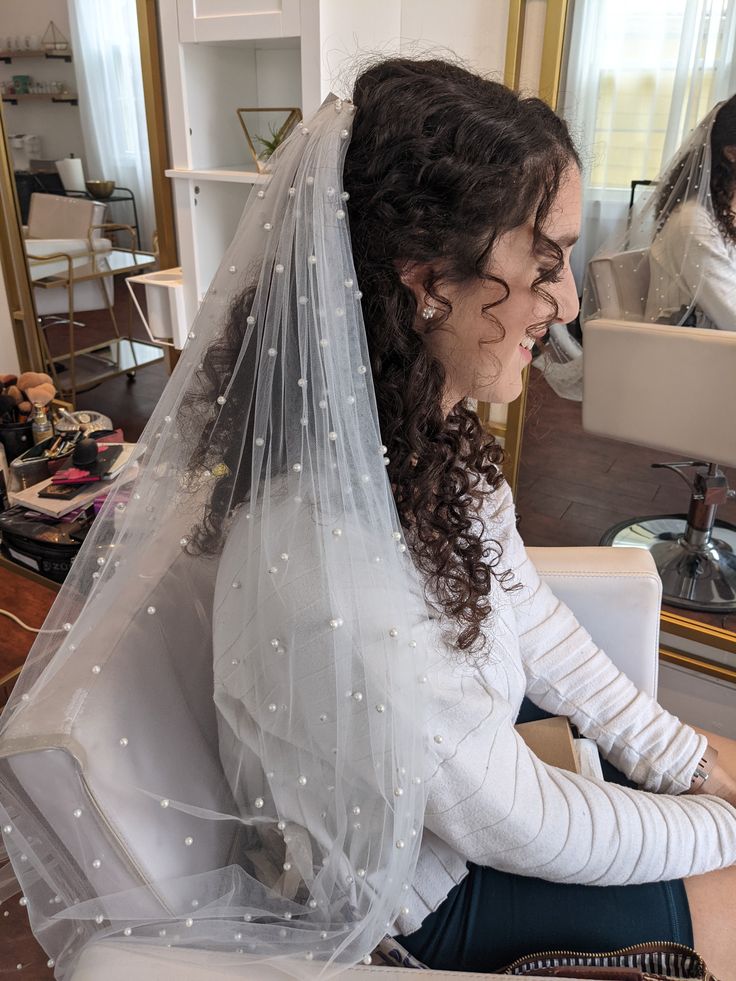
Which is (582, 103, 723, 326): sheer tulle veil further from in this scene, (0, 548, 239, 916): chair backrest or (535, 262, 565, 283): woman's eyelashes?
(0, 548, 239, 916): chair backrest

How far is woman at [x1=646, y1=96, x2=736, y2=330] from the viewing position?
141 cm

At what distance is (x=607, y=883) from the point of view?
815 mm

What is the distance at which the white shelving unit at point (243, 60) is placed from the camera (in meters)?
1.52

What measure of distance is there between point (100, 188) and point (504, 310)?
77.9 inches

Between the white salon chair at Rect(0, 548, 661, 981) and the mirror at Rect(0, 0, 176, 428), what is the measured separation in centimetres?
175

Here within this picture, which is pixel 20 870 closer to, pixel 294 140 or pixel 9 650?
pixel 9 650

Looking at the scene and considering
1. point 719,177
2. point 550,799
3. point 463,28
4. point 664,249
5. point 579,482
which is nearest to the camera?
point 550,799

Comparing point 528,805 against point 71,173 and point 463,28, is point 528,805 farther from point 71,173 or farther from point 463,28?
point 71,173

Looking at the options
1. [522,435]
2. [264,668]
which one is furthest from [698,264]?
[264,668]

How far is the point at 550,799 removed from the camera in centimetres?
78

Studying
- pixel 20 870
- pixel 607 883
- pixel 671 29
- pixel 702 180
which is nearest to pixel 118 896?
pixel 20 870

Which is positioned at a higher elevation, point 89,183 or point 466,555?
point 89,183

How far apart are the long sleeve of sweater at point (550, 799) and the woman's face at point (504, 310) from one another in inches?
11.3

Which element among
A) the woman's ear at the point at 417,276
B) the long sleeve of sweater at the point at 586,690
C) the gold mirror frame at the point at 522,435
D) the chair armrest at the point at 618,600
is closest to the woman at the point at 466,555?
the woman's ear at the point at 417,276
